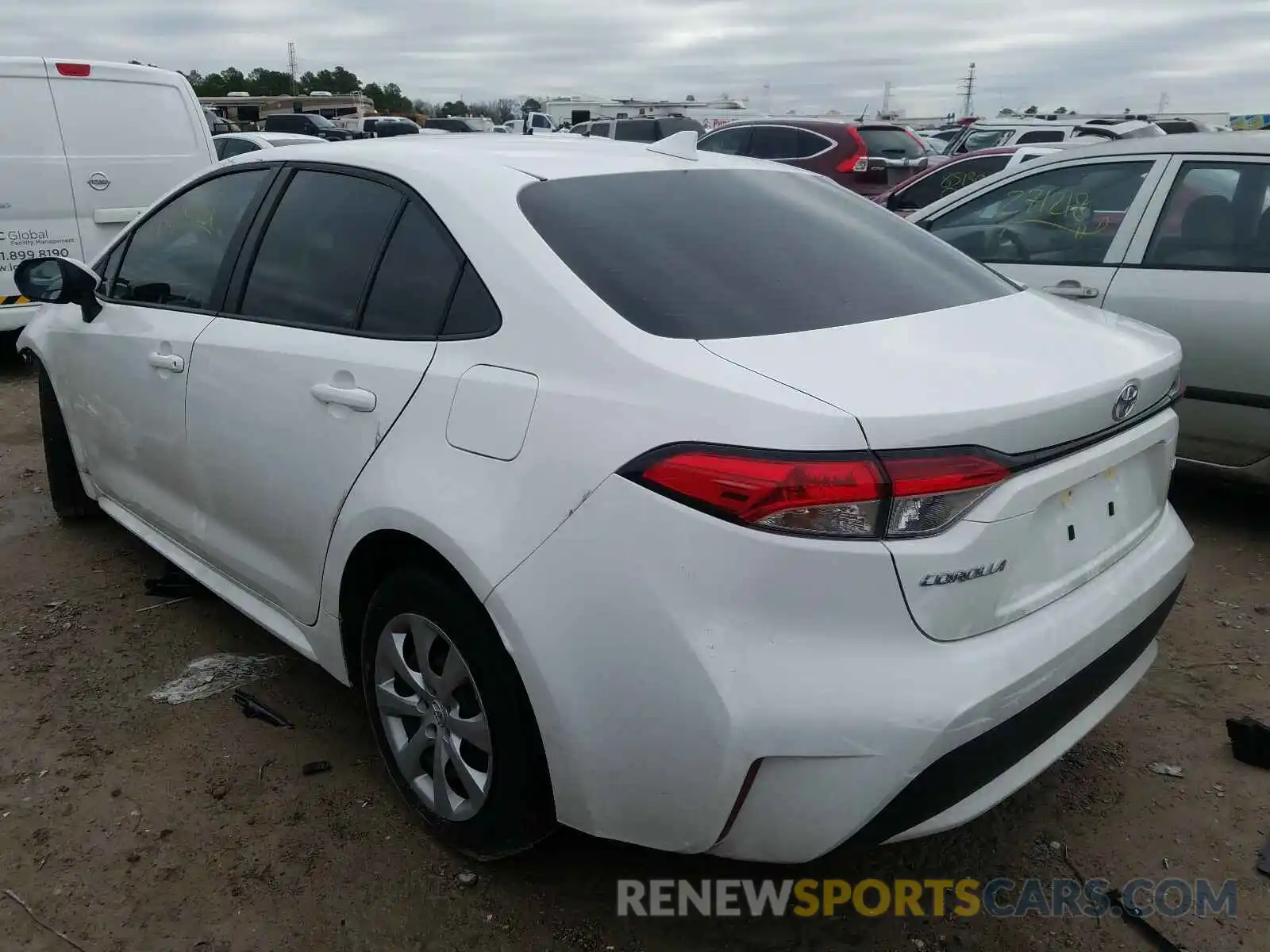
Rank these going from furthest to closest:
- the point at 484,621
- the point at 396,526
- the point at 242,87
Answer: the point at 242,87, the point at 396,526, the point at 484,621

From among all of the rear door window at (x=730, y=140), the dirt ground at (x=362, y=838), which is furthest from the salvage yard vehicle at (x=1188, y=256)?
the rear door window at (x=730, y=140)

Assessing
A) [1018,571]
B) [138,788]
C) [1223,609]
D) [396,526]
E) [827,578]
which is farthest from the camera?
[1223,609]

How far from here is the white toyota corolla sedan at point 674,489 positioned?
179 cm

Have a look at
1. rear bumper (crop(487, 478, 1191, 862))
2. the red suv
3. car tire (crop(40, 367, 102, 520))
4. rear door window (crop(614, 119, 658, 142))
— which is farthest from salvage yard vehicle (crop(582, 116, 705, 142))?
rear bumper (crop(487, 478, 1191, 862))

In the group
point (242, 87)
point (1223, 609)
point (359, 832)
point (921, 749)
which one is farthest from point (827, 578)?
point (242, 87)

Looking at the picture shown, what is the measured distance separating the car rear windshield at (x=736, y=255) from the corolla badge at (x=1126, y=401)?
18.4 inches

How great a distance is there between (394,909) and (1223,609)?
3133mm

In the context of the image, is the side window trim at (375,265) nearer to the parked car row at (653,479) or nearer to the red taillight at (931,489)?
the parked car row at (653,479)

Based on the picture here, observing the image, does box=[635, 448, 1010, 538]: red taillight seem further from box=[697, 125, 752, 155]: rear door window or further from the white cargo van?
box=[697, 125, 752, 155]: rear door window

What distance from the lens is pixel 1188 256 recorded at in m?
4.30

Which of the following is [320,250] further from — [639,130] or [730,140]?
[639,130]

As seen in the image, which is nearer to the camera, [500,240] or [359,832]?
[500,240]

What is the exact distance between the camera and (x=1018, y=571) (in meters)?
1.95

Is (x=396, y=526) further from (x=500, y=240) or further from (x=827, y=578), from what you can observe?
(x=827, y=578)
